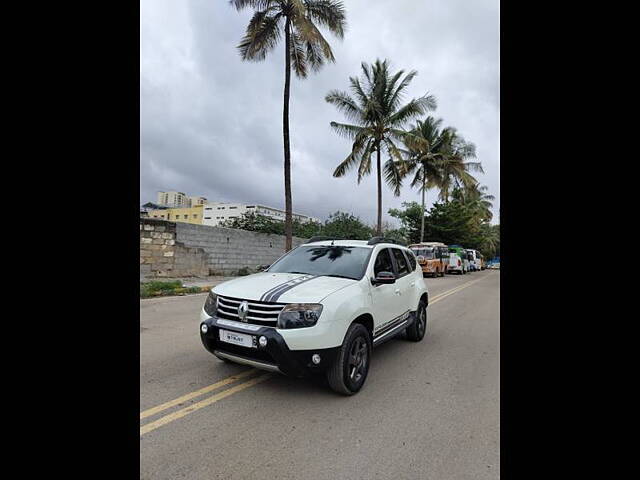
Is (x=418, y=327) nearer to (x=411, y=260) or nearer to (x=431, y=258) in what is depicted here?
(x=411, y=260)

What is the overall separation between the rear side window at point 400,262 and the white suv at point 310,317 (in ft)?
2.06

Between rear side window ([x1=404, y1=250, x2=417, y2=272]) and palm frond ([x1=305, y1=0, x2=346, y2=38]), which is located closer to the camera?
rear side window ([x1=404, y1=250, x2=417, y2=272])

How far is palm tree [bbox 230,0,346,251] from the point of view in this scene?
550 inches

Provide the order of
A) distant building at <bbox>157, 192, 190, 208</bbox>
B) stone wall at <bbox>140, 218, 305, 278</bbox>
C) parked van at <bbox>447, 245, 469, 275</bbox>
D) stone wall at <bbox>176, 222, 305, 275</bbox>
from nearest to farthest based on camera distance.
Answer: stone wall at <bbox>140, 218, 305, 278</bbox> → stone wall at <bbox>176, 222, 305, 275</bbox> → parked van at <bbox>447, 245, 469, 275</bbox> → distant building at <bbox>157, 192, 190, 208</bbox>

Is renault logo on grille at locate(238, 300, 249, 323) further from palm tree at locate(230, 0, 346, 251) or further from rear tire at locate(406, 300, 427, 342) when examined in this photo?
palm tree at locate(230, 0, 346, 251)

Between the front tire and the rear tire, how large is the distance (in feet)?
6.84

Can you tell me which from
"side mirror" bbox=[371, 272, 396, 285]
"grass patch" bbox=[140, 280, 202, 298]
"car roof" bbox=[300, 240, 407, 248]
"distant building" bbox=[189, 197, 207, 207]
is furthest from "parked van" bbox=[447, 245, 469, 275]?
"distant building" bbox=[189, 197, 207, 207]

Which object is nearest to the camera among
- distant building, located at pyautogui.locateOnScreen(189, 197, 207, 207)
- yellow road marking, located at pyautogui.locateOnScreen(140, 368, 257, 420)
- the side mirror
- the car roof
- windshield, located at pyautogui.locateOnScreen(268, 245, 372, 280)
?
yellow road marking, located at pyautogui.locateOnScreen(140, 368, 257, 420)

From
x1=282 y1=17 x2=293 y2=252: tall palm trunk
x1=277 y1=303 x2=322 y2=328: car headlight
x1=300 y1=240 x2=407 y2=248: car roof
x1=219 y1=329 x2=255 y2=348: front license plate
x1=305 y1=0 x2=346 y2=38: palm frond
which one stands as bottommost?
x1=219 y1=329 x2=255 y2=348: front license plate

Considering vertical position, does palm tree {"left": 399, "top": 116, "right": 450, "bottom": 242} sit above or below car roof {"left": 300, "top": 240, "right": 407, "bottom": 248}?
above

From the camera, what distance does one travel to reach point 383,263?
16.0ft

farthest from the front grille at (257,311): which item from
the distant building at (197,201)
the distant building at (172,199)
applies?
the distant building at (172,199)
